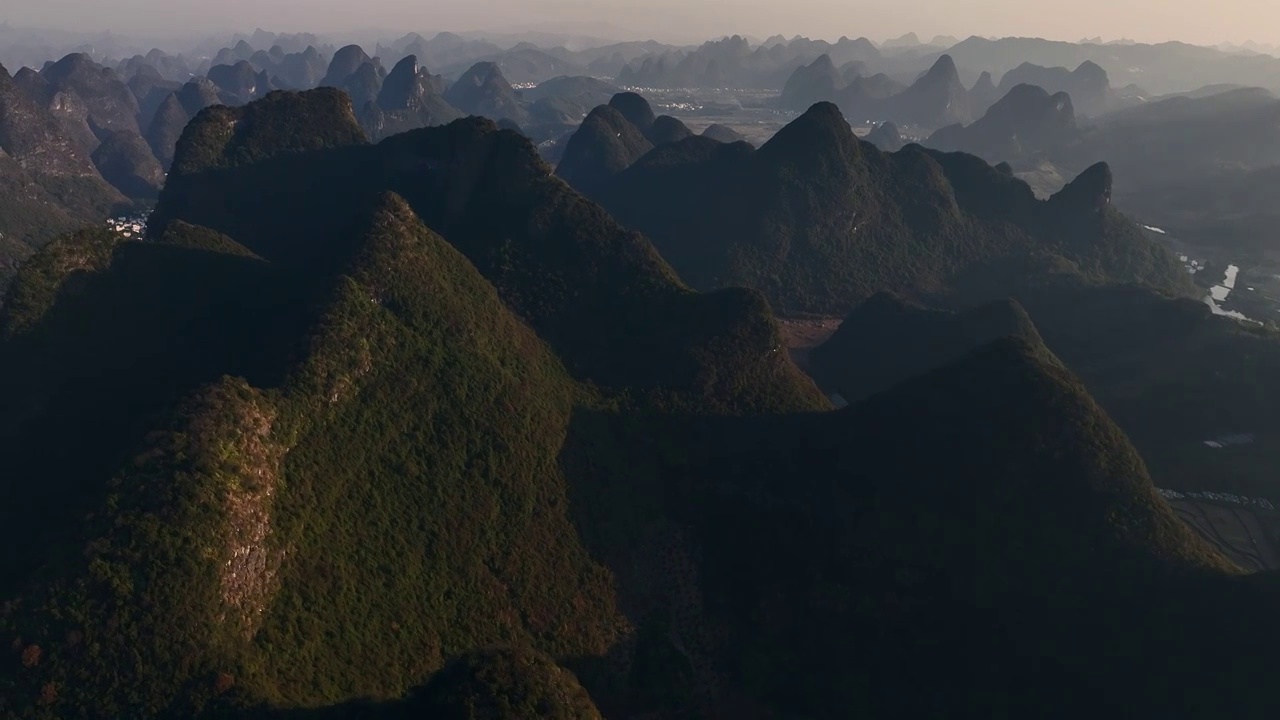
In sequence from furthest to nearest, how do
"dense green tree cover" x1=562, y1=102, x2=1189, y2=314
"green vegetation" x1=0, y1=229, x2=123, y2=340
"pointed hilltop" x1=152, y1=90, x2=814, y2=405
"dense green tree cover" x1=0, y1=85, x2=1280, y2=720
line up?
"dense green tree cover" x1=562, y1=102, x2=1189, y2=314, "pointed hilltop" x1=152, y1=90, x2=814, y2=405, "green vegetation" x1=0, y1=229, x2=123, y2=340, "dense green tree cover" x1=0, y1=85, x2=1280, y2=720

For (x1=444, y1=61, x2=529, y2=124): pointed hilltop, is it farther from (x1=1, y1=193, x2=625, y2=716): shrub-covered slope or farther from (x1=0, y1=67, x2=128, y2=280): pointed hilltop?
(x1=1, y1=193, x2=625, y2=716): shrub-covered slope

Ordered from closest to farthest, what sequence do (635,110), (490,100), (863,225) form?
(863,225), (635,110), (490,100)

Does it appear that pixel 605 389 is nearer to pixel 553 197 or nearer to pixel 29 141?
pixel 553 197

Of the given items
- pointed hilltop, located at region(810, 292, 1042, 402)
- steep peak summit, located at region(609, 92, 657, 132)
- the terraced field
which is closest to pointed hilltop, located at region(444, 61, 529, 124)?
steep peak summit, located at region(609, 92, 657, 132)

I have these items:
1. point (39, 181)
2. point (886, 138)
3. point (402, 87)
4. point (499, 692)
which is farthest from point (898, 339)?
point (402, 87)

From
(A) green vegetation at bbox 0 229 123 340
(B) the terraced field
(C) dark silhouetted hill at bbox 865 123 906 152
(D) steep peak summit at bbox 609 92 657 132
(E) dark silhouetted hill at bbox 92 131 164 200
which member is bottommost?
(B) the terraced field

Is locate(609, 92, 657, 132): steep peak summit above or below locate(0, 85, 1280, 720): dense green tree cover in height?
above

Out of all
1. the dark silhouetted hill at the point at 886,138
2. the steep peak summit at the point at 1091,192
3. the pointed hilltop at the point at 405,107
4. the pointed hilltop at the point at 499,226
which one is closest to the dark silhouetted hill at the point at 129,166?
the pointed hilltop at the point at 405,107

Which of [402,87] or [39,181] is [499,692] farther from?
[402,87]

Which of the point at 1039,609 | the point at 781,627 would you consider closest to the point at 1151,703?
the point at 1039,609

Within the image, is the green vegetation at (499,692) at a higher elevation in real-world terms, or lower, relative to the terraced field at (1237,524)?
higher

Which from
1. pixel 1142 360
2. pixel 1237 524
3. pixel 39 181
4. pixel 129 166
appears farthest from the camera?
pixel 129 166

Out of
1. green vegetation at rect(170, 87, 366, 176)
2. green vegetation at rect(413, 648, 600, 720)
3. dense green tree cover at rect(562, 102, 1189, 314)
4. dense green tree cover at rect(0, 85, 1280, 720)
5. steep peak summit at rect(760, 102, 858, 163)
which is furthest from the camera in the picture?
steep peak summit at rect(760, 102, 858, 163)

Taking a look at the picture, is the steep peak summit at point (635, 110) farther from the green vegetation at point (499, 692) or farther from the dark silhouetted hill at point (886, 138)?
the green vegetation at point (499, 692)
